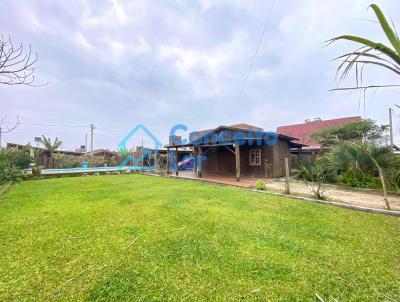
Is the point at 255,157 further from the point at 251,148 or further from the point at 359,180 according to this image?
the point at 359,180

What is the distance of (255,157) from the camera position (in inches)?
465

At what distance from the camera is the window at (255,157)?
1160 centimetres

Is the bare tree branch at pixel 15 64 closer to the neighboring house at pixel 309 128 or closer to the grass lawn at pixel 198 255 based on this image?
the grass lawn at pixel 198 255

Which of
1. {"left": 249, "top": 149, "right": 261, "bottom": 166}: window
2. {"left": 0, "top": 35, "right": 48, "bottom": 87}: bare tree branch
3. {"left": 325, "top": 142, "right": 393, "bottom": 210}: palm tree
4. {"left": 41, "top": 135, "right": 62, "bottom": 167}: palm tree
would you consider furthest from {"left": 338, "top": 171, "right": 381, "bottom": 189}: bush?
{"left": 41, "top": 135, "right": 62, "bottom": 167}: palm tree

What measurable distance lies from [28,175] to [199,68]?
13.7 meters

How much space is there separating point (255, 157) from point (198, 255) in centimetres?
983

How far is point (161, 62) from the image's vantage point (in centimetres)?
1312

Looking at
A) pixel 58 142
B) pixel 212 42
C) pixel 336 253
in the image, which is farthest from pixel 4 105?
pixel 58 142

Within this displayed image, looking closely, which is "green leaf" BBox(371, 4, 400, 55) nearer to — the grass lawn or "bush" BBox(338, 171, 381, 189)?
the grass lawn

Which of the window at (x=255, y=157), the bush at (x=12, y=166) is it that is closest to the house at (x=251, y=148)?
the window at (x=255, y=157)

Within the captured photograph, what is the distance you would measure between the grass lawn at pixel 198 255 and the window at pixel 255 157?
6.86 m

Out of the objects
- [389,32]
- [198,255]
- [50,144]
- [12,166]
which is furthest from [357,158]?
[50,144]

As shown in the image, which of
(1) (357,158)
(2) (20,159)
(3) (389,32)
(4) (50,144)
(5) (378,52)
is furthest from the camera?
(4) (50,144)

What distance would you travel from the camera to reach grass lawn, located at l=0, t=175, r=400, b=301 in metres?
2.06
